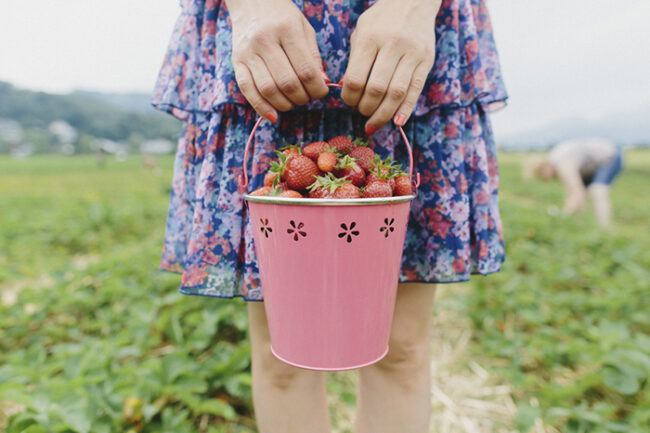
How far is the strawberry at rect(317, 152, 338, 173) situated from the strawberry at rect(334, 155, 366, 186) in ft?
0.05

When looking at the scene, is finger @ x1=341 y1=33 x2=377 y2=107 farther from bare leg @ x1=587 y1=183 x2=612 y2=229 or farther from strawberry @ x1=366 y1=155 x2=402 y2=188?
bare leg @ x1=587 y1=183 x2=612 y2=229

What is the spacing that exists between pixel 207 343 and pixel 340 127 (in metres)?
1.30

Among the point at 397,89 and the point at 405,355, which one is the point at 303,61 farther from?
the point at 405,355

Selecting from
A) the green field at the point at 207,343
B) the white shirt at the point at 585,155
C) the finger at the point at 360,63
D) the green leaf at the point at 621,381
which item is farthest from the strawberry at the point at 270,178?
the white shirt at the point at 585,155

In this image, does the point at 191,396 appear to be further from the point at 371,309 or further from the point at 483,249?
the point at 483,249

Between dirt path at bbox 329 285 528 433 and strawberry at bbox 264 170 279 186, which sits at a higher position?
strawberry at bbox 264 170 279 186

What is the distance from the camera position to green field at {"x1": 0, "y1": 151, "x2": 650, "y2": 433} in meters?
1.46

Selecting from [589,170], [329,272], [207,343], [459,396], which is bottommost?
[459,396]

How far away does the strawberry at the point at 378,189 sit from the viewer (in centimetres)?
78

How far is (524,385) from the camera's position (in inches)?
71.1

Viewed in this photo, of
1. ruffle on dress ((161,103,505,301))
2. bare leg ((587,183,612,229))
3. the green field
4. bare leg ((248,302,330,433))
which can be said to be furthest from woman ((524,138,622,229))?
bare leg ((248,302,330,433))

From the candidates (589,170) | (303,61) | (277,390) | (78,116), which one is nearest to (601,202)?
(589,170)

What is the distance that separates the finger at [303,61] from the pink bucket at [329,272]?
24 cm

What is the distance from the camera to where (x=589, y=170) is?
6.22 m
